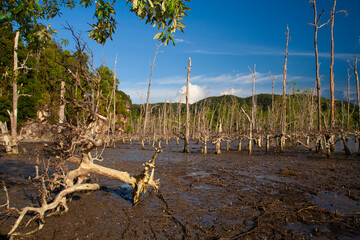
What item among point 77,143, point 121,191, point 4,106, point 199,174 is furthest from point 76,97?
point 4,106

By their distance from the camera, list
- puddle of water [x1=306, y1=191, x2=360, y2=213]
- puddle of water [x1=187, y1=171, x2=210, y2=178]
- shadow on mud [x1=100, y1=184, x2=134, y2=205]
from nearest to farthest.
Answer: puddle of water [x1=306, y1=191, x2=360, y2=213] → shadow on mud [x1=100, y1=184, x2=134, y2=205] → puddle of water [x1=187, y1=171, x2=210, y2=178]

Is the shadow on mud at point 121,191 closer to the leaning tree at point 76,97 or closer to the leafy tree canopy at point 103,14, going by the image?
the leaning tree at point 76,97

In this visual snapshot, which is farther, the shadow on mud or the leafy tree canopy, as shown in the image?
the shadow on mud

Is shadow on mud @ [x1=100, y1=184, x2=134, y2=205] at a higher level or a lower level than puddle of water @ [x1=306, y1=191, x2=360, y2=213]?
lower

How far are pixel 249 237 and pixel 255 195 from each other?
123 inches

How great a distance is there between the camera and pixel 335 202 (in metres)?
6.87

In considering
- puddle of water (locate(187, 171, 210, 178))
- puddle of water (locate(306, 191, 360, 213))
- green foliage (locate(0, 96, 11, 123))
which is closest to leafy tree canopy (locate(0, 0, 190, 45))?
puddle of water (locate(306, 191, 360, 213))

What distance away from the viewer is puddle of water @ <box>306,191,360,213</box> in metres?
6.34

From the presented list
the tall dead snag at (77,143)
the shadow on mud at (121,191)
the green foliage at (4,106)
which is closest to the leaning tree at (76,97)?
the tall dead snag at (77,143)

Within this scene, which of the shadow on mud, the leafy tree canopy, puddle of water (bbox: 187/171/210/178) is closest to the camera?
the leafy tree canopy

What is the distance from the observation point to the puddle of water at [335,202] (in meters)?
6.34

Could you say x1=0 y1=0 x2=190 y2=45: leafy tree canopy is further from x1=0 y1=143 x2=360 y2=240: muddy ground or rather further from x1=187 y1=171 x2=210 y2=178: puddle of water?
x1=187 y1=171 x2=210 y2=178: puddle of water

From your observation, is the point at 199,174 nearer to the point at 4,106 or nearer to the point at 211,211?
Result: the point at 211,211

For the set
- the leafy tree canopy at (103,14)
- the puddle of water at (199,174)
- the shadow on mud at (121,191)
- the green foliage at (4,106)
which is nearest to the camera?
the leafy tree canopy at (103,14)
